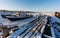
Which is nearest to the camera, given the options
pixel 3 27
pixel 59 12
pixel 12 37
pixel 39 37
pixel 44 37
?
pixel 3 27

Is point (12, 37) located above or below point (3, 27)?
below

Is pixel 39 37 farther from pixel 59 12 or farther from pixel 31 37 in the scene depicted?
pixel 59 12

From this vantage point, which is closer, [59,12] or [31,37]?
[31,37]

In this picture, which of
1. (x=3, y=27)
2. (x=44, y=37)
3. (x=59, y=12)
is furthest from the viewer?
(x=59, y=12)

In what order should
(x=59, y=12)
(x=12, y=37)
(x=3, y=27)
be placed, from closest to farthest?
(x=3, y=27), (x=12, y=37), (x=59, y=12)

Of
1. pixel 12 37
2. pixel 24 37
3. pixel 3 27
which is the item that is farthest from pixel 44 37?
pixel 3 27

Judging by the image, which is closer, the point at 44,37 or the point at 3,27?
the point at 3,27

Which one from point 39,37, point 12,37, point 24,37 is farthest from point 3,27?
point 39,37

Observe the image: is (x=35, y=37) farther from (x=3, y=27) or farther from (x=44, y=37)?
(x=3, y=27)

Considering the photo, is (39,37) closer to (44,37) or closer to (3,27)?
(44,37)
